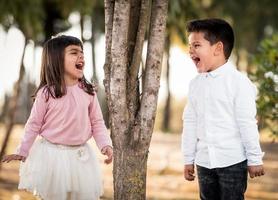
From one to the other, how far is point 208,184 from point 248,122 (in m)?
0.50

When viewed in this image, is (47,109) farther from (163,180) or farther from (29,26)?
(29,26)

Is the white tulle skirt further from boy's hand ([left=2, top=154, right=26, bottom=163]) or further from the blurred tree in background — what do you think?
the blurred tree in background

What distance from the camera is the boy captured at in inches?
163

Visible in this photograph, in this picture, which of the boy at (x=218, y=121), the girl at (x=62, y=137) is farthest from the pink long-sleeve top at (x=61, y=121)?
the boy at (x=218, y=121)

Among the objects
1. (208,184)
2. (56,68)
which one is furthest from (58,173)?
(208,184)

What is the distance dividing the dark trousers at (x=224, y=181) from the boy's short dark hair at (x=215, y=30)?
0.75m

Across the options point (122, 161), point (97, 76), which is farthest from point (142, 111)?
point (97, 76)

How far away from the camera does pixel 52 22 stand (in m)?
24.8

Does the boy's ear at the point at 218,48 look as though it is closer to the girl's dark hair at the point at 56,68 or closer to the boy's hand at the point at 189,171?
the boy's hand at the point at 189,171

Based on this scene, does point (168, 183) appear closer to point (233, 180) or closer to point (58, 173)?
point (58, 173)

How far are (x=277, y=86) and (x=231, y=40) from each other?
4.01 metres

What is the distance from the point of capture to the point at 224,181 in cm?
418

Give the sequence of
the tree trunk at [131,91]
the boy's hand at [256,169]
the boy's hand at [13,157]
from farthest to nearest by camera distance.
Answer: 1. the tree trunk at [131,91]
2. the boy's hand at [13,157]
3. the boy's hand at [256,169]

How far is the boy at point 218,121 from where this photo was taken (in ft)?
13.5
